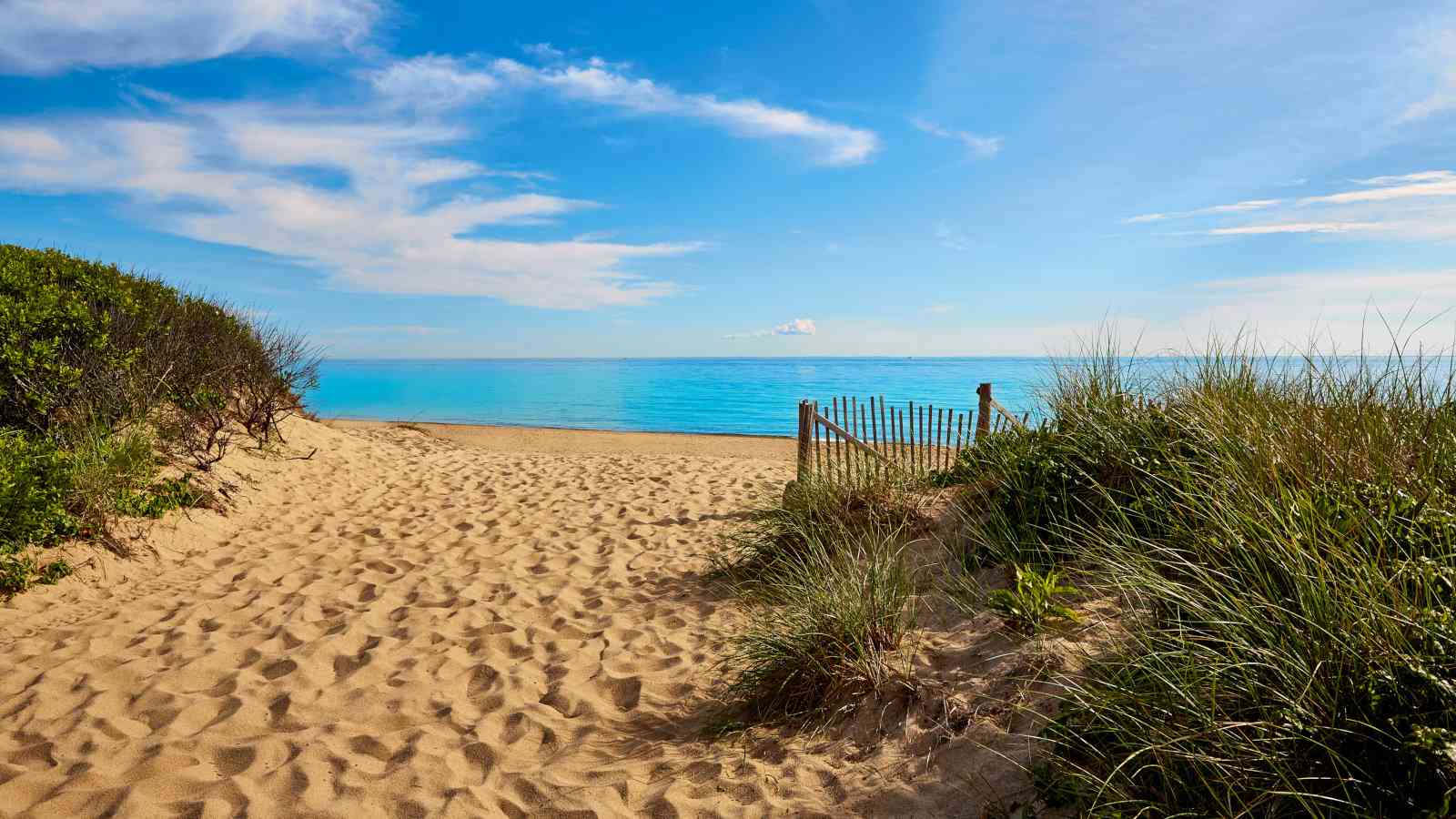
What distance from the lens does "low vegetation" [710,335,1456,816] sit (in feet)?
6.88

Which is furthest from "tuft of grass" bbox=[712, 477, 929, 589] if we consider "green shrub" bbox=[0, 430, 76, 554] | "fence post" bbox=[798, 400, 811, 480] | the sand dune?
"green shrub" bbox=[0, 430, 76, 554]

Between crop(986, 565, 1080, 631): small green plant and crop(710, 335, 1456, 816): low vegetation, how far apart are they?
12 millimetres

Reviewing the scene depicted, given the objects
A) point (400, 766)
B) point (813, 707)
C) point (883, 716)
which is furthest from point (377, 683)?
point (883, 716)

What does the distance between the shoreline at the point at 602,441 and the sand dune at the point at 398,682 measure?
7.87 metres

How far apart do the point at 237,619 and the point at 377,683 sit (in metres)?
1.87

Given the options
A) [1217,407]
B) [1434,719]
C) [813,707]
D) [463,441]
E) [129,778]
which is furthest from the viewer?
[463,441]

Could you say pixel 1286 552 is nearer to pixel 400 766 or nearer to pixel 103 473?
pixel 400 766

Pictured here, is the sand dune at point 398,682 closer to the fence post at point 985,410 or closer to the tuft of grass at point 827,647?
the tuft of grass at point 827,647

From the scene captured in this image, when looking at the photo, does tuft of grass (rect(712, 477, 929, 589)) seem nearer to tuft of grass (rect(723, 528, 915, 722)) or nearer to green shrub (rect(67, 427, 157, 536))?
tuft of grass (rect(723, 528, 915, 722))

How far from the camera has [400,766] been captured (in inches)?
125

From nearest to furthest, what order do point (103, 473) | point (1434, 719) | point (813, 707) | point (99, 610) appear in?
point (1434, 719), point (813, 707), point (99, 610), point (103, 473)

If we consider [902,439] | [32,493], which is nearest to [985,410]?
[902,439]

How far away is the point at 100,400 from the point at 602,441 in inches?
436

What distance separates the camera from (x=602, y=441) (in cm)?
1803
